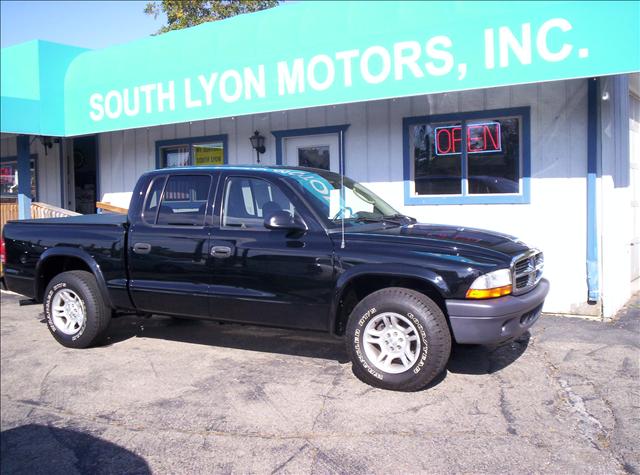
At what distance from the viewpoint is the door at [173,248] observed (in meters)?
5.29

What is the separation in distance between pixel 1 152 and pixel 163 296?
11656 millimetres

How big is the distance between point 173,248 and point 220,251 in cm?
52

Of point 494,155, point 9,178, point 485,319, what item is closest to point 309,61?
point 494,155

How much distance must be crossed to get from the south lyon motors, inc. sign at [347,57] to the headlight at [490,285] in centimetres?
300

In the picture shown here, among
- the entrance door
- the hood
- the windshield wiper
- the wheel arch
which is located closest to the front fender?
the wheel arch

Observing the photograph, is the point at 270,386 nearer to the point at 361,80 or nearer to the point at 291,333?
the point at 291,333

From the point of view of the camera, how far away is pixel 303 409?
4.34 metres

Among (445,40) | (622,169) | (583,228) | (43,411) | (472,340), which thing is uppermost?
(445,40)

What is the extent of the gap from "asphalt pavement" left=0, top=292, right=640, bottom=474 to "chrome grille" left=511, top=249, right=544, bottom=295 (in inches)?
32.0

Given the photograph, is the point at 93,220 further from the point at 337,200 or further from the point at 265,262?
the point at 337,200

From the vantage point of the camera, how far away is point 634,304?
773 cm

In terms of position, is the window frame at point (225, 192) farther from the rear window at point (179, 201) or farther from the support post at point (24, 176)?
the support post at point (24, 176)

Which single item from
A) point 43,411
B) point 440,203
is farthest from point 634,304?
point 43,411

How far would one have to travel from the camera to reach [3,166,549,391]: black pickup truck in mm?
4430
